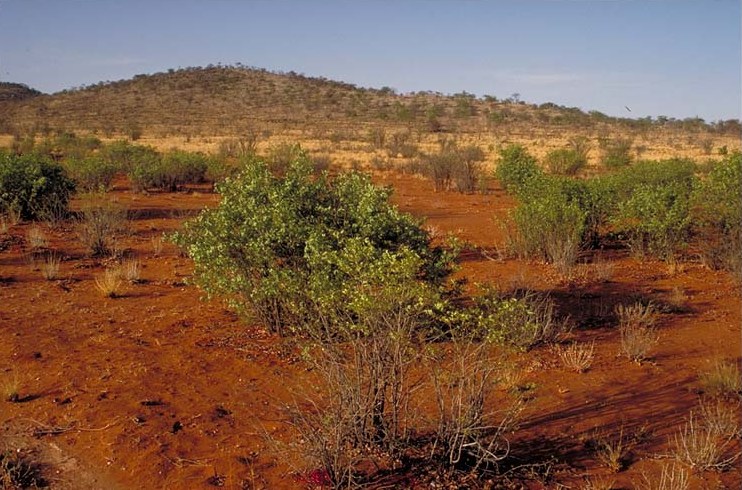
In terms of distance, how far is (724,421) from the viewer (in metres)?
5.48

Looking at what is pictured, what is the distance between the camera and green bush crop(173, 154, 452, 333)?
685cm

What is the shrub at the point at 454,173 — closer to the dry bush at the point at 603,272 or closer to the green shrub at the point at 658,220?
the green shrub at the point at 658,220

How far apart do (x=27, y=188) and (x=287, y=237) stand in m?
9.69

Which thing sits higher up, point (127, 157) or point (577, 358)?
point (127, 157)

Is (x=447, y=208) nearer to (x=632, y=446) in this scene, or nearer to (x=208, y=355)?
(x=208, y=355)

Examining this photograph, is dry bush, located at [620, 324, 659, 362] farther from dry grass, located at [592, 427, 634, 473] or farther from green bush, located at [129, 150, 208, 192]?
green bush, located at [129, 150, 208, 192]

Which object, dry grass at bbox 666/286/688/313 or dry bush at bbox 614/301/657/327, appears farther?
dry grass at bbox 666/286/688/313

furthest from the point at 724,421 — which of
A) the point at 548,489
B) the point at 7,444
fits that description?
the point at 7,444

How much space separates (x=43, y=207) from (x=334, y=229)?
9671 mm

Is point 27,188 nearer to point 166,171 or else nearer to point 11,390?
point 166,171

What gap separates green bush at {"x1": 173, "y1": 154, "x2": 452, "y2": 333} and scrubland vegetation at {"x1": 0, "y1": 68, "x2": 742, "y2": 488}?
0.02 m

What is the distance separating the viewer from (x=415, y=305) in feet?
14.7

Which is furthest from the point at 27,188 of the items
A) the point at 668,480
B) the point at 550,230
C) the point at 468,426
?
the point at 668,480

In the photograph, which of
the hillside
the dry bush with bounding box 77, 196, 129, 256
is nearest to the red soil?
the dry bush with bounding box 77, 196, 129, 256
